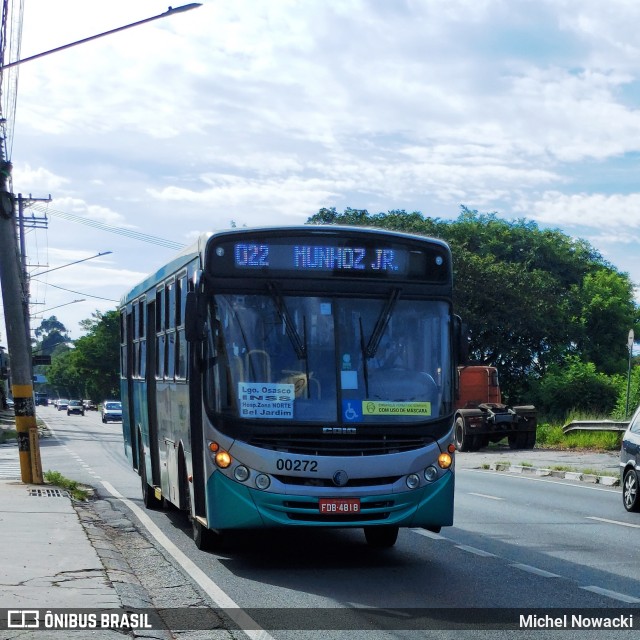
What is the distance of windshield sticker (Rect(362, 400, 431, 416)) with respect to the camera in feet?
33.6

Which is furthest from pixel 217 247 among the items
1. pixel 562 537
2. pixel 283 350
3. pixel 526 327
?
pixel 526 327

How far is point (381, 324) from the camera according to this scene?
415 inches

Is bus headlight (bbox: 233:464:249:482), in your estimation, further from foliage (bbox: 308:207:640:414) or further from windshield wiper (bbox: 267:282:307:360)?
foliage (bbox: 308:207:640:414)

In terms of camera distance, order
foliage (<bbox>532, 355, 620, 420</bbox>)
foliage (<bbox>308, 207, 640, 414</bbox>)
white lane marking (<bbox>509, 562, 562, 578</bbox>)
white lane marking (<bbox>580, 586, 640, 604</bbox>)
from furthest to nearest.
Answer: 1. foliage (<bbox>308, 207, 640, 414</bbox>)
2. foliage (<bbox>532, 355, 620, 420</bbox>)
3. white lane marking (<bbox>509, 562, 562, 578</bbox>)
4. white lane marking (<bbox>580, 586, 640, 604</bbox>)

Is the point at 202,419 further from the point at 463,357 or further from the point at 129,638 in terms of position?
the point at 129,638

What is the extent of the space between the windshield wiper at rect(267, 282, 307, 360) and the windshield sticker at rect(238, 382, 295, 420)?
0.33 meters

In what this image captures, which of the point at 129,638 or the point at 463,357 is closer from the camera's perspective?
the point at 129,638

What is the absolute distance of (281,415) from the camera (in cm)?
1014

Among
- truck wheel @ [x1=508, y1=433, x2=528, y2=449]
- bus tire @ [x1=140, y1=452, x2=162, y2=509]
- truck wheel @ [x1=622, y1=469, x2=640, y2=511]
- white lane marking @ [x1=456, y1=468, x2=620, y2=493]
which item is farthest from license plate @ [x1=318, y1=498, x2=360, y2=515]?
truck wheel @ [x1=508, y1=433, x2=528, y2=449]

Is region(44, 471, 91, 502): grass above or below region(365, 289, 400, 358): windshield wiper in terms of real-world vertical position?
below

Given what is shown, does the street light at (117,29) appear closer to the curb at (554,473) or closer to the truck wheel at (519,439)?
the curb at (554,473)

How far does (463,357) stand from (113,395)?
141196 millimetres

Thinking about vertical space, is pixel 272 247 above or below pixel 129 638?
above

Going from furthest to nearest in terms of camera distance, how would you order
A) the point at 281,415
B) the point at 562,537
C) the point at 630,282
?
the point at 630,282
the point at 562,537
the point at 281,415
